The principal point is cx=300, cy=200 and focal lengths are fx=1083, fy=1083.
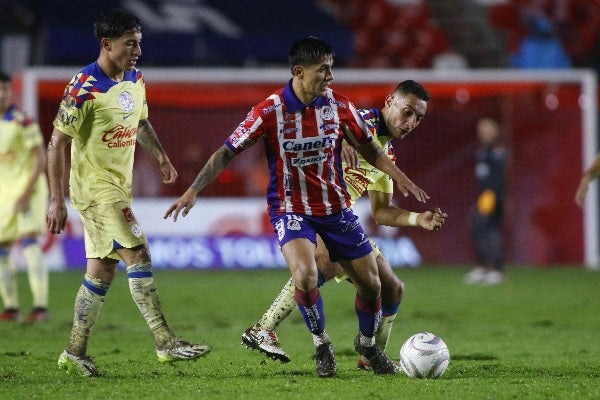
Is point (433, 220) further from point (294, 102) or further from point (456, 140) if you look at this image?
point (456, 140)

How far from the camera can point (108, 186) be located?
283 inches

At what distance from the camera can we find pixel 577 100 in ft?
64.3

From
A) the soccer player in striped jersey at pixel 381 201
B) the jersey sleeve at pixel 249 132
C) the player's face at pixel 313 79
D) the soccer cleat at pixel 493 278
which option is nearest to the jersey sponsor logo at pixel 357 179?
the soccer player in striped jersey at pixel 381 201

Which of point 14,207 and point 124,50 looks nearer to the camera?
point 124,50

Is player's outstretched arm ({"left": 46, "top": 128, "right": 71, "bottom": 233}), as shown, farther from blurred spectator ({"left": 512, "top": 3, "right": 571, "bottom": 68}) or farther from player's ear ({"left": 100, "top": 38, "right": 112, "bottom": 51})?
blurred spectator ({"left": 512, "top": 3, "right": 571, "bottom": 68})

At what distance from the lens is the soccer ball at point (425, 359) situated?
22.8 feet

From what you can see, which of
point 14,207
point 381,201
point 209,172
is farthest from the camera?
point 14,207

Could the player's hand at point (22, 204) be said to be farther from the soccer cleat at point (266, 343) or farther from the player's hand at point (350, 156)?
the player's hand at point (350, 156)

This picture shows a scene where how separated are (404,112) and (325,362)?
1799mm

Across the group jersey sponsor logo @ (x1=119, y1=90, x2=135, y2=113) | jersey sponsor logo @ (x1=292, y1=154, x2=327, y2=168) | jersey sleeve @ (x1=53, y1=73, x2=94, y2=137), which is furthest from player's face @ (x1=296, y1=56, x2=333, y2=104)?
jersey sleeve @ (x1=53, y1=73, x2=94, y2=137)

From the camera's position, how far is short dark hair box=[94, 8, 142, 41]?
7.03 m

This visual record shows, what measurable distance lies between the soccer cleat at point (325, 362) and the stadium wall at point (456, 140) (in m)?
11.2

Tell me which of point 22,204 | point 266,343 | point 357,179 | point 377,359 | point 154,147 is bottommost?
point 377,359

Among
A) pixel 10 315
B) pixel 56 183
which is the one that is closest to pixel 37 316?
pixel 10 315
